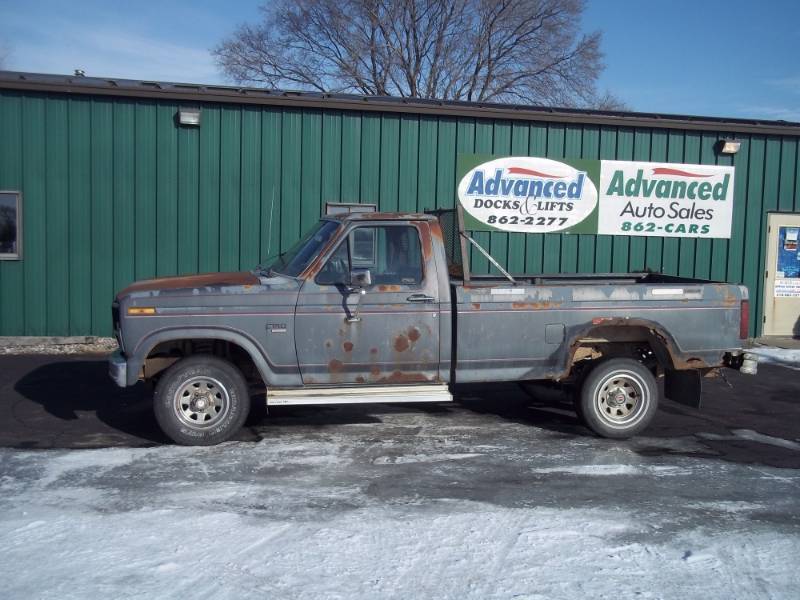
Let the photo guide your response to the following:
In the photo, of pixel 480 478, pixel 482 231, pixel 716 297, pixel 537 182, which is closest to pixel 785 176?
pixel 537 182

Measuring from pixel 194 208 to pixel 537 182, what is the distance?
18.3ft

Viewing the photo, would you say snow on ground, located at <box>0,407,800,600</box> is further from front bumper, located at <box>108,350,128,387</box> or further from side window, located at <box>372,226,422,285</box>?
side window, located at <box>372,226,422,285</box>

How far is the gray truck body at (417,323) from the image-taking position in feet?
22.1

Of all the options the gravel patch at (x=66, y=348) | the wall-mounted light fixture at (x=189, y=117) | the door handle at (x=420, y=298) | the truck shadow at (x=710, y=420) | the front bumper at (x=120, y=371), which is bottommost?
the truck shadow at (x=710, y=420)

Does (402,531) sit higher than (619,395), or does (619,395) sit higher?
(619,395)

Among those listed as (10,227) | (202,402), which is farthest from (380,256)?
(10,227)

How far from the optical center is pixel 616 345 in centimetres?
762

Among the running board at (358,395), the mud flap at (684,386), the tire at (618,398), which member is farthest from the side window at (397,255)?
the mud flap at (684,386)

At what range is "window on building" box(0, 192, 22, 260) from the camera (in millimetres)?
11953

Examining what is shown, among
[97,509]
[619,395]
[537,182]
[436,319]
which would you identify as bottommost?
[97,509]

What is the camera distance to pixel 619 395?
7.30 m

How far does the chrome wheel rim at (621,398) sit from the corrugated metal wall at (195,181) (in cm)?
577

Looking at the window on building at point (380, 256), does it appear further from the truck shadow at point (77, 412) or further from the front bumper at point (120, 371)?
the truck shadow at point (77, 412)

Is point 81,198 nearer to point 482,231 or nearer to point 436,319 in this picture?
point 482,231
